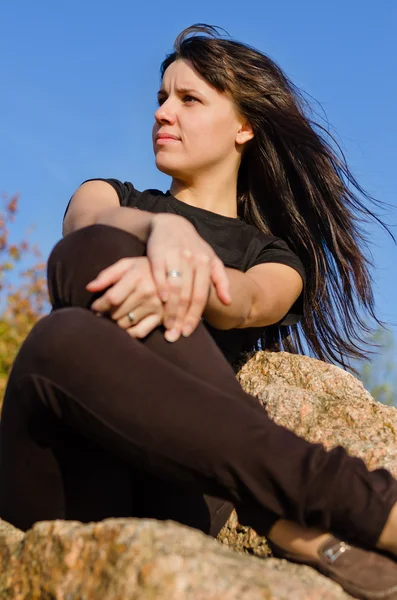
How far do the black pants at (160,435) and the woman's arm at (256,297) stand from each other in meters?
0.38

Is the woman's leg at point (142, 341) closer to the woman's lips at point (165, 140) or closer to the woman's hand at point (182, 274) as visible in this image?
the woman's hand at point (182, 274)

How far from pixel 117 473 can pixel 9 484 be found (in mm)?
301

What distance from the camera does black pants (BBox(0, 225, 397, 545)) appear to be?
170cm

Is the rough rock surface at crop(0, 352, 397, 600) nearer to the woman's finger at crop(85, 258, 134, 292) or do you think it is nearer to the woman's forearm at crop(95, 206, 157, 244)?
the woman's finger at crop(85, 258, 134, 292)

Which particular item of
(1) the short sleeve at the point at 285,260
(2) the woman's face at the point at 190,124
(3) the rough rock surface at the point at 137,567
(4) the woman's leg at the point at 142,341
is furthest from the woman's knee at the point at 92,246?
(2) the woman's face at the point at 190,124

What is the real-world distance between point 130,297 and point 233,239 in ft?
4.54

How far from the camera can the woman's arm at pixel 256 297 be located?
95.0 inches

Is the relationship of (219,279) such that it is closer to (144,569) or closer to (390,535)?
(390,535)

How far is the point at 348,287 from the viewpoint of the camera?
12.2ft

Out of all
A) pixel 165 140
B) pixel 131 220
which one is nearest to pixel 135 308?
pixel 131 220

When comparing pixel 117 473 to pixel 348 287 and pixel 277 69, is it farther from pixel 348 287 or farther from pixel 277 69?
pixel 277 69

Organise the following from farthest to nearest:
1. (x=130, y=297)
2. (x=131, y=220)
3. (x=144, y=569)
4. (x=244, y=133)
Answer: (x=244, y=133), (x=131, y=220), (x=130, y=297), (x=144, y=569)

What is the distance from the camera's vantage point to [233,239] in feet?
10.8

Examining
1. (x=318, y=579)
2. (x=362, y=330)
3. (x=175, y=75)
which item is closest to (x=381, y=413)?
(x=362, y=330)
